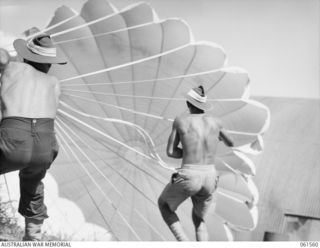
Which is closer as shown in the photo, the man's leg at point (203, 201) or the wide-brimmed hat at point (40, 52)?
the wide-brimmed hat at point (40, 52)

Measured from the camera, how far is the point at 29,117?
3229 mm

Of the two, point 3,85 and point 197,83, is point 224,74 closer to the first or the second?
point 197,83

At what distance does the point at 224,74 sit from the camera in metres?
5.73

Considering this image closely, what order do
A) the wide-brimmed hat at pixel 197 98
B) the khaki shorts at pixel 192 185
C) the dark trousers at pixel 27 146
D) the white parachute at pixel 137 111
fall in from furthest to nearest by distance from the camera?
the white parachute at pixel 137 111 → the wide-brimmed hat at pixel 197 98 → the khaki shorts at pixel 192 185 → the dark trousers at pixel 27 146

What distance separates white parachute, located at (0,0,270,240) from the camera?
5562 millimetres

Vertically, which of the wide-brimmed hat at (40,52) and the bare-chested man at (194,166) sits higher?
the wide-brimmed hat at (40,52)

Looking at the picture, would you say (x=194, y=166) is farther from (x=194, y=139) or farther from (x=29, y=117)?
(x=29, y=117)

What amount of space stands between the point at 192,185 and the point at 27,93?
94cm

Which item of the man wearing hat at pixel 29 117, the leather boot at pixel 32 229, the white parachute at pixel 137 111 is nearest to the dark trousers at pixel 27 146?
the man wearing hat at pixel 29 117

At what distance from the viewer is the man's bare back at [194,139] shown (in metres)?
3.74

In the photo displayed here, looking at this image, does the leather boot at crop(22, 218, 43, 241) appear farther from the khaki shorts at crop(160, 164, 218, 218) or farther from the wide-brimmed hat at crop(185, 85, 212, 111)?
the wide-brimmed hat at crop(185, 85, 212, 111)

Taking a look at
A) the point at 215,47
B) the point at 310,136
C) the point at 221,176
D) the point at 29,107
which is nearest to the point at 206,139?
the point at 29,107

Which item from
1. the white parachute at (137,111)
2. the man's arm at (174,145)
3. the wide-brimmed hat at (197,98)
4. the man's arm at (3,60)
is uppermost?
the man's arm at (3,60)

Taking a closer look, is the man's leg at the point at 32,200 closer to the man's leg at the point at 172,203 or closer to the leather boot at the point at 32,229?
the leather boot at the point at 32,229
